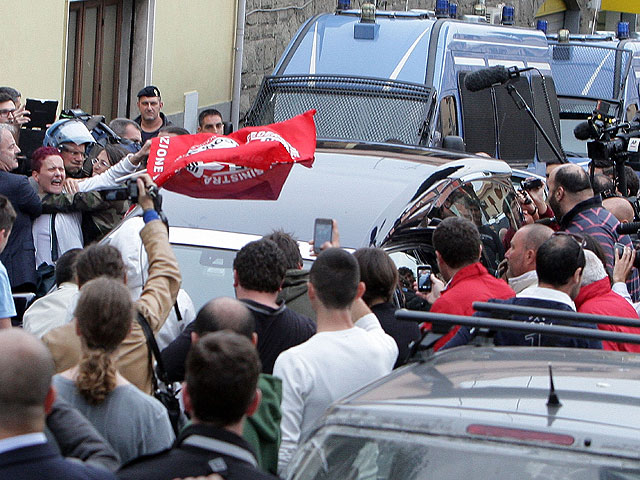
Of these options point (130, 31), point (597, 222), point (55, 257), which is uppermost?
point (130, 31)

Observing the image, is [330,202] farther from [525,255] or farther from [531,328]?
[531,328]

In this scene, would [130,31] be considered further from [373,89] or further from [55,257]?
[55,257]

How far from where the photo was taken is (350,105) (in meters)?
9.94

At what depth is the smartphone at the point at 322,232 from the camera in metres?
5.17

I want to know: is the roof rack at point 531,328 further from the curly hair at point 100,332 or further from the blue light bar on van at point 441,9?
the blue light bar on van at point 441,9

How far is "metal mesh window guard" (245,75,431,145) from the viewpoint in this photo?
31.8ft

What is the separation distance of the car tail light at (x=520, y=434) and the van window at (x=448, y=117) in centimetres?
714

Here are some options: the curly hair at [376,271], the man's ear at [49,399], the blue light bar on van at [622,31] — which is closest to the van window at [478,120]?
the curly hair at [376,271]

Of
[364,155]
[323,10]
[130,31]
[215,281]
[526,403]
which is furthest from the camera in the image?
[323,10]

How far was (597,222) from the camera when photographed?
6.96 m

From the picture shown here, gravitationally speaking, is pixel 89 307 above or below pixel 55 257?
above

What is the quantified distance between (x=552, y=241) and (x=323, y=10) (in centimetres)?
1386

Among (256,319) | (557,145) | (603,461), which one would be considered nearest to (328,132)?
(557,145)

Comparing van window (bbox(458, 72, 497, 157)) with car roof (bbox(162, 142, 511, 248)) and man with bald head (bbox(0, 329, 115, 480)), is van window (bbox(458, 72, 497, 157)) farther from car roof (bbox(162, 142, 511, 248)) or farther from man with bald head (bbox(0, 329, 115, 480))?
man with bald head (bbox(0, 329, 115, 480))
